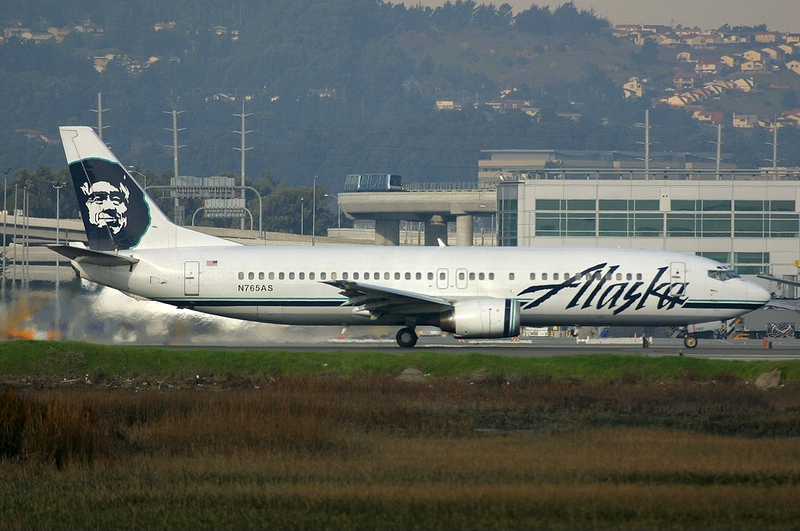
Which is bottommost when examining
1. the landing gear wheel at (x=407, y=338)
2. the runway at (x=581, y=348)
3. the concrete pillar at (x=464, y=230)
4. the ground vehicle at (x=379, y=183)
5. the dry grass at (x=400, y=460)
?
the dry grass at (x=400, y=460)

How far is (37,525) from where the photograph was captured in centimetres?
1380

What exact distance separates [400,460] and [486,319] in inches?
687

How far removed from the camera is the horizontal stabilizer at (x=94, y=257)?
34.9 meters

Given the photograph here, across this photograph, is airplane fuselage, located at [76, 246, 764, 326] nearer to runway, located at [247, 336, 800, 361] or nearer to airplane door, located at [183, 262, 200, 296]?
airplane door, located at [183, 262, 200, 296]

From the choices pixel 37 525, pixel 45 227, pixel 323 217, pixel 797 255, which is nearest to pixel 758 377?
pixel 37 525

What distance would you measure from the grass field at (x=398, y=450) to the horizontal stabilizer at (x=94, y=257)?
6.62 metres

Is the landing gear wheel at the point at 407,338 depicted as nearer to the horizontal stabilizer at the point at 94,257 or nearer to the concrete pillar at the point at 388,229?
the horizontal stabilizer at the point at 94,257

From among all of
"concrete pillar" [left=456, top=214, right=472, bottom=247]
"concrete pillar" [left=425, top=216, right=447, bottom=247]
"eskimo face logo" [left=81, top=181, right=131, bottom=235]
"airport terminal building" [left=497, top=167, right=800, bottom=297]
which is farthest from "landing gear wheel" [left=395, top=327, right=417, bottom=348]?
"concrete pillar" [left=425, top=216, right=447, bottom=247]

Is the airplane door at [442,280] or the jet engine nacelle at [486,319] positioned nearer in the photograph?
the jet engine nacelle at [486,319]

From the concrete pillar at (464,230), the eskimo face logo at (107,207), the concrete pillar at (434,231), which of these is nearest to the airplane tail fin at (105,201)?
the eskimo face logo at (107,207)

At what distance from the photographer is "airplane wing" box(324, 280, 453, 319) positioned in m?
34.4

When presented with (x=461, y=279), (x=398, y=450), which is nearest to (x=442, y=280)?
(x=461, y=279)

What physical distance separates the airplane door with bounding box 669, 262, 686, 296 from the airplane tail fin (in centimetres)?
1667

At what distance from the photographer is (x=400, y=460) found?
17.3 meters
